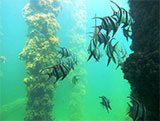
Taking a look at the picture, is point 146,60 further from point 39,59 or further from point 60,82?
point 60,82

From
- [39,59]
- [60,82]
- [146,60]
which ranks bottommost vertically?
[146,60]

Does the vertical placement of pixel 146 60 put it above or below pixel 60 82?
below

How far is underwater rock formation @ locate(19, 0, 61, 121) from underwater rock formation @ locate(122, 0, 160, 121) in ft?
22.4

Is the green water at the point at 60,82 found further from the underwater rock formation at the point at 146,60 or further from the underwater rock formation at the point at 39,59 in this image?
the underwater rock formation at the point at 146,60

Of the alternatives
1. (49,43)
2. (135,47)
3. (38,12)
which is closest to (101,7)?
(38,12)

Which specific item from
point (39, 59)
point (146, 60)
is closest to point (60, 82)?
point (39, 59)

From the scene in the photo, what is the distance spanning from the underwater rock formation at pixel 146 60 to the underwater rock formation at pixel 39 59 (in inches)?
269

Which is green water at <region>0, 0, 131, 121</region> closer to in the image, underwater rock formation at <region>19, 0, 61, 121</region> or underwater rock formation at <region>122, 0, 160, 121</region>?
A: underwater rock formation at <region>19, 0, 61, 121</region>

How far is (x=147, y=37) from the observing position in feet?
12.3

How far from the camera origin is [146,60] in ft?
10.5

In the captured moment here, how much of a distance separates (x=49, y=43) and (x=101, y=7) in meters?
31.5

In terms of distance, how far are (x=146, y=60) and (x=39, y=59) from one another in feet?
25.0

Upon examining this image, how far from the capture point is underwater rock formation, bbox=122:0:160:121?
10.2 feet

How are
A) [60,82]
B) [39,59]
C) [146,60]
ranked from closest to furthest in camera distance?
[146,60], [39,59], [60,82]
